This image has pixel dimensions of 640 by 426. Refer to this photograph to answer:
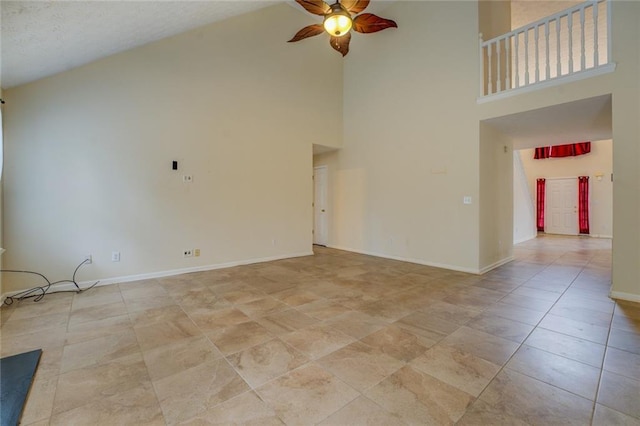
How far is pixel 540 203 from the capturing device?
33.1 ft

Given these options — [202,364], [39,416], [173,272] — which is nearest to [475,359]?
[202,364]

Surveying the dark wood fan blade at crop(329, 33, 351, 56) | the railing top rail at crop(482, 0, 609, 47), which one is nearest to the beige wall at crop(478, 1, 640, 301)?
the railing top rail at crop(482, 0, 609, 47)

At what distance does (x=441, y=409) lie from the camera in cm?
145

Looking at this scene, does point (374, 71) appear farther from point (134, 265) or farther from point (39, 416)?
point (39, 416)

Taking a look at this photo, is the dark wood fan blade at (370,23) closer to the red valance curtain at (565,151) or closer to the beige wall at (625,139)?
the beige wall at (625,139)

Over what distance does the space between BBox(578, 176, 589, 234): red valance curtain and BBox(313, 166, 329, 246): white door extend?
8.92 metres

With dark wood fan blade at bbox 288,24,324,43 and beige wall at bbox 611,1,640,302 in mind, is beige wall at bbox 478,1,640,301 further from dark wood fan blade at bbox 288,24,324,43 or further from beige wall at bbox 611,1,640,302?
dark wood fan blade at bbox 288,24,324,43

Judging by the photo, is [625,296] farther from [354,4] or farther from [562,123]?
[354,4]

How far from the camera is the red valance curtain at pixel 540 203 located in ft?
33.0

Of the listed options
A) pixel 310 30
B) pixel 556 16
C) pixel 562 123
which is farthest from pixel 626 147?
pixel 310 30

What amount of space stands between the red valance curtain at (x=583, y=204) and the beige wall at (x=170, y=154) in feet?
30.9

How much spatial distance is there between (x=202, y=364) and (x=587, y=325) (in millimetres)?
3354

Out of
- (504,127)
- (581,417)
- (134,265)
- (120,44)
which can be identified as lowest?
(581,417)

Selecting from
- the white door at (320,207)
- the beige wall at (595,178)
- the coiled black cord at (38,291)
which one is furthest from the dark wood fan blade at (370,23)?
the beige wall at (595,178)
